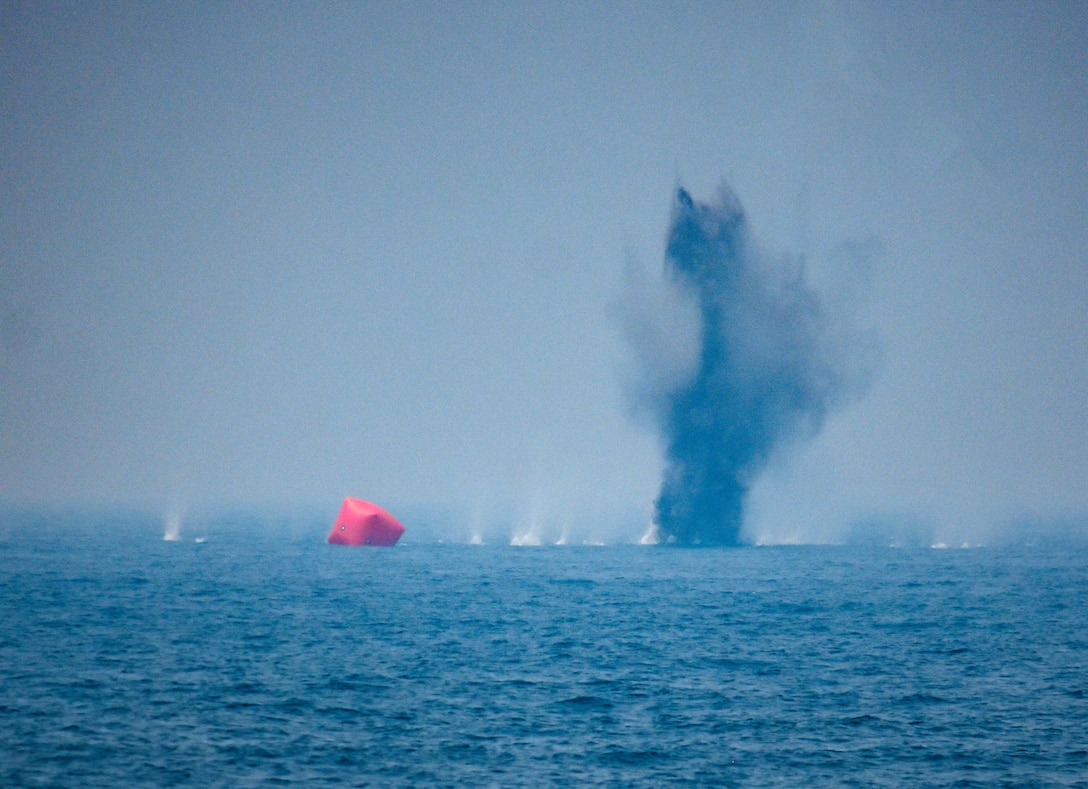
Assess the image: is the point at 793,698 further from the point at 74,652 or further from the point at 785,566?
the point at 785,566

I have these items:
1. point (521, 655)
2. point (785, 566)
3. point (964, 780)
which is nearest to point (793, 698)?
point (964, 780)

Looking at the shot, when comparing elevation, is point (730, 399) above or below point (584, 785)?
above

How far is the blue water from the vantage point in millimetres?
34688

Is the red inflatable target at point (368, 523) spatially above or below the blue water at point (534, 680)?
above

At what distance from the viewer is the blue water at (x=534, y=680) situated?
1366 inches

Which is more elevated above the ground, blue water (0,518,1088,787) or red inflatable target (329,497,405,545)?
red inflatable target (329,497,405,545)

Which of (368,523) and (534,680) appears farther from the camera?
(368,523)

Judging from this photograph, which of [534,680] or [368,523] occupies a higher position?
[368,523]

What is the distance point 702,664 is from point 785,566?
58947 mm

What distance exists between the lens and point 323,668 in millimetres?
49812

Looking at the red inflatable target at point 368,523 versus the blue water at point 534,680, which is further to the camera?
the red inflatable target at point 368,523

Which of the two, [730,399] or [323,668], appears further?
[730,399]

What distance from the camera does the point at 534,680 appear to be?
157 feet

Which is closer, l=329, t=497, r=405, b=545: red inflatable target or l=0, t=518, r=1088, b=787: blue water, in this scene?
l=0, t=518, r=1088, b=787: blue water
